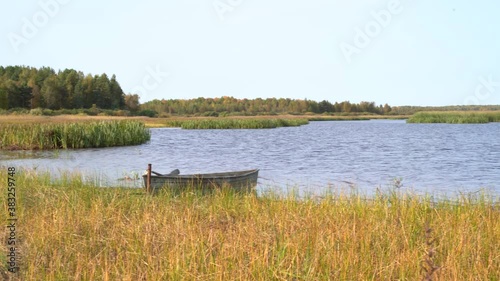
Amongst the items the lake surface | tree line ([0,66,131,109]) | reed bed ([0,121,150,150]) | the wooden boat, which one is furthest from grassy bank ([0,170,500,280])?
tree line ([0,66,131,109])

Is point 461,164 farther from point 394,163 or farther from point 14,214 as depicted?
point 14,214

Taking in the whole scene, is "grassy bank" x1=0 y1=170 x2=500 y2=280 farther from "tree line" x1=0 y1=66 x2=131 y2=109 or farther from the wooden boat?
"tree line" x1=0 y1=66 x2=131 y2=109

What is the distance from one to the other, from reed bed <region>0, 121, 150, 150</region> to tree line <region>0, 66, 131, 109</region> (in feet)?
193

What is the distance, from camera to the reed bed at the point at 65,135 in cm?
3269

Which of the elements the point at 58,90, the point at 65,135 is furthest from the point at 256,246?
the point at 58,90

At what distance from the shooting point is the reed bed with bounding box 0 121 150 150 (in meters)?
32.7

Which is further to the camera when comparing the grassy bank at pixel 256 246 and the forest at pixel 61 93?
the forest at pixel 61 93

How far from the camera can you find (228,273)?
17.7 feet

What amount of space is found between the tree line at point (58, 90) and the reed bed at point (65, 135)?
5883 centimetres

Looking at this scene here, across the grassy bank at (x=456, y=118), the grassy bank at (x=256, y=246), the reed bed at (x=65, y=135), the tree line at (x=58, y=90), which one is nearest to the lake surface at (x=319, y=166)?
the reed bed at (x=65, y=135)

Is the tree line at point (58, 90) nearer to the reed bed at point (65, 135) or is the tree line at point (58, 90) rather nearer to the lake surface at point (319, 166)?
the reed bed at point (65, 135)

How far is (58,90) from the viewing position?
339ft

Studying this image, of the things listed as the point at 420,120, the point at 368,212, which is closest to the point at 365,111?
the point at 420,120

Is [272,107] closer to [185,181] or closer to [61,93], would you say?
[61,93]
